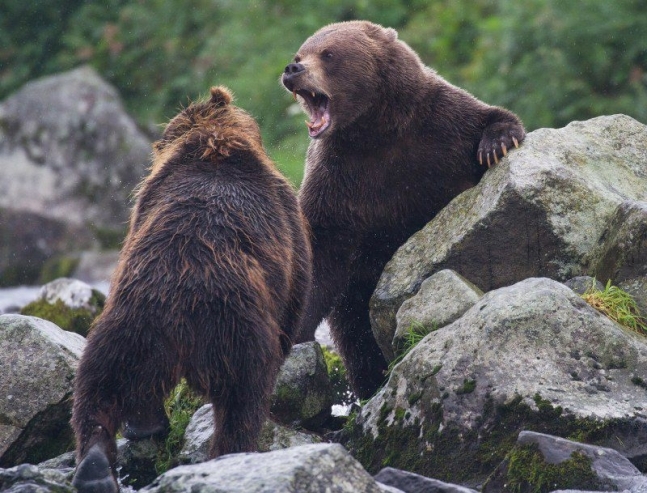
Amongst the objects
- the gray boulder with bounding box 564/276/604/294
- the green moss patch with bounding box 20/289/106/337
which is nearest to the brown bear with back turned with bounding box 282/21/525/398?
the gray boulder with bounding box 564/276/604/294

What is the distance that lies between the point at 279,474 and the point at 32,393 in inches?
97.4

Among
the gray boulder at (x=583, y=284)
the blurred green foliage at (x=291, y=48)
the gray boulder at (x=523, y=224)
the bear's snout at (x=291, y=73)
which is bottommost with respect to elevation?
the gray boulder at (x=583, y=284)

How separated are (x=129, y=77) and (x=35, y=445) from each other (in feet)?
49.3

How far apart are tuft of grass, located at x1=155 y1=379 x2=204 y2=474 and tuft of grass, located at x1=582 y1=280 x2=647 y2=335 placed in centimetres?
206

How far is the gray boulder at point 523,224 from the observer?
6.29 metres

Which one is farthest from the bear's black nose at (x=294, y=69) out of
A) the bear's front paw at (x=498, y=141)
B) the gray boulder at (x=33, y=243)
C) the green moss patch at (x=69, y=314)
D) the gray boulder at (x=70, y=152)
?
the gray boulder at (x=70, y=152)

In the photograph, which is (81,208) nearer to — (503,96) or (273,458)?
(503,96)

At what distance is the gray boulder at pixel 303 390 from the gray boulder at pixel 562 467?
1.64 meters

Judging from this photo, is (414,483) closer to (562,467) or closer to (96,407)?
(562,467)

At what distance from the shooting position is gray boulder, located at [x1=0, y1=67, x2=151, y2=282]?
51.1 feet

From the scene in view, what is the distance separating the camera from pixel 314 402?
6.11 meters

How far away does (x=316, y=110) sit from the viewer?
7.16m

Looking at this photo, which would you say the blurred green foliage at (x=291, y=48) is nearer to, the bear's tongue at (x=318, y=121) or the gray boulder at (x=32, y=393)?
the bear's tongue at (x=318, y=121)

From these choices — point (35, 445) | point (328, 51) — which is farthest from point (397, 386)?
point (328, 51)
